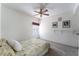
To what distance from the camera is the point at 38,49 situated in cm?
155

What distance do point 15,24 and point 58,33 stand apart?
84 cm

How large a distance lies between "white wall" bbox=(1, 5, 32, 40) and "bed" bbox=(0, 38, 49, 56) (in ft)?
0.42

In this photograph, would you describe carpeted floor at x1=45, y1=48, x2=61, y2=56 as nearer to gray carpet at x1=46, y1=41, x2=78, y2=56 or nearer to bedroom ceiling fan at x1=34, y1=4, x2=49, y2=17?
gray carpet at x1=46, y1=41, x2=78, y2=56

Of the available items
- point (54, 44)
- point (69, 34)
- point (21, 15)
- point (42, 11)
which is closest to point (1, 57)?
point (21, 15)

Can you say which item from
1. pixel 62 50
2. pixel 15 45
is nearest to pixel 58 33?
pixel 62 50

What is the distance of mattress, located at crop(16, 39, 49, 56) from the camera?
56.0 inches

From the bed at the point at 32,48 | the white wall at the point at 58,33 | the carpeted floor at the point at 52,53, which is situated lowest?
the carpeted floor at the point at 52,53

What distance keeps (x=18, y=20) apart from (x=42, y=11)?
0.48 m

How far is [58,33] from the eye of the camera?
1.61 meters

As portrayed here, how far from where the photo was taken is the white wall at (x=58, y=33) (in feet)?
4.94

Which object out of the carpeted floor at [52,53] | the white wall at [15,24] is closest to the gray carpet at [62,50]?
the carpeted floor at [52,53]

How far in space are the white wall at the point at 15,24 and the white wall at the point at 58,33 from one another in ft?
0.93

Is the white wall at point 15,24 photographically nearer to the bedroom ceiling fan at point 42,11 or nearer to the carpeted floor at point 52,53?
the bedroom ceiling fan at point 42,11

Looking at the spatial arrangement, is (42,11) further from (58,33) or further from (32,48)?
(32,48)
